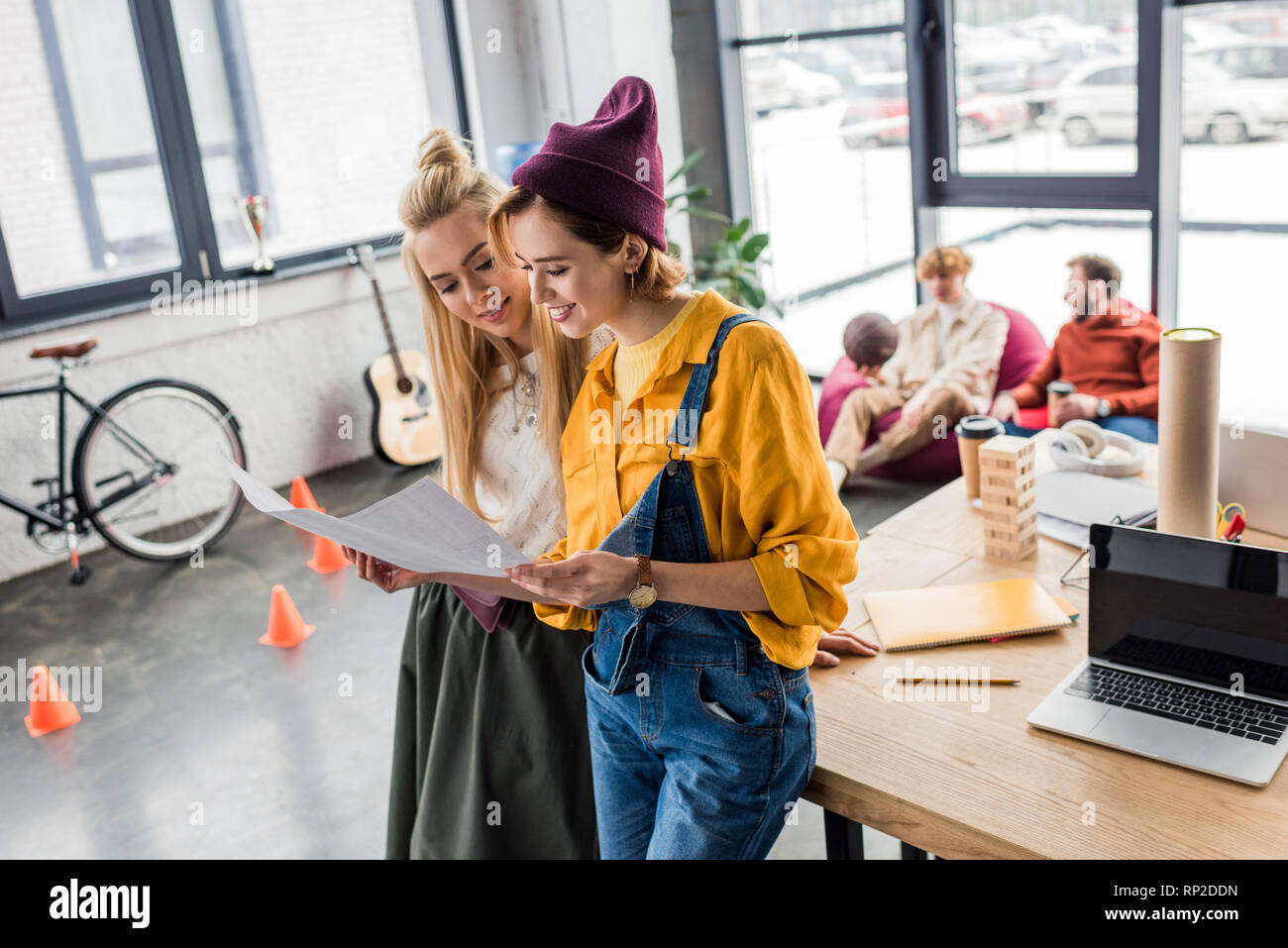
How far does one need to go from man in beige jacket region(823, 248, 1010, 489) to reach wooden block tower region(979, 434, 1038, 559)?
2.42 m

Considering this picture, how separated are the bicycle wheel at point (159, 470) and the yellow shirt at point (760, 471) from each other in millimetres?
3675

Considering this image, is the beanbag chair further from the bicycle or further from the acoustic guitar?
the bicycle

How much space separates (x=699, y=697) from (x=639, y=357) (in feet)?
1.31

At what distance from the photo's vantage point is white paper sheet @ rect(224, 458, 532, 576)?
4.01 feet

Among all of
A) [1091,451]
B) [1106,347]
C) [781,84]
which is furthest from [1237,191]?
[1091,451]

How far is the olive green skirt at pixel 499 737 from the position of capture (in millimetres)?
1661

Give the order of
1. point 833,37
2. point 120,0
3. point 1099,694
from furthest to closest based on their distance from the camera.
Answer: point 833,37
point 120,0
point 1099,694

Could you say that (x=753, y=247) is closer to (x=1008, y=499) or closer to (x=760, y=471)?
(x=1008, y=499)

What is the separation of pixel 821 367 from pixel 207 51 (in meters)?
3.40

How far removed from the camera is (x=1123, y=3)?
430 centimetres

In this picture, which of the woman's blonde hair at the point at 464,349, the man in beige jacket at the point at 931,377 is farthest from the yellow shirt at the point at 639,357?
the man in beige jacket at the point at 931,377

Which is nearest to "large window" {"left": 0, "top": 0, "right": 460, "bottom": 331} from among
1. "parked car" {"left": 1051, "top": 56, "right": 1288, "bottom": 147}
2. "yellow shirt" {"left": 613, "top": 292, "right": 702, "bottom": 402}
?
"parked car" {"left": 1051, "top": 56, "right": 1288, "bottom": 147}

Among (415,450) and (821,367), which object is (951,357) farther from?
(415,450)
